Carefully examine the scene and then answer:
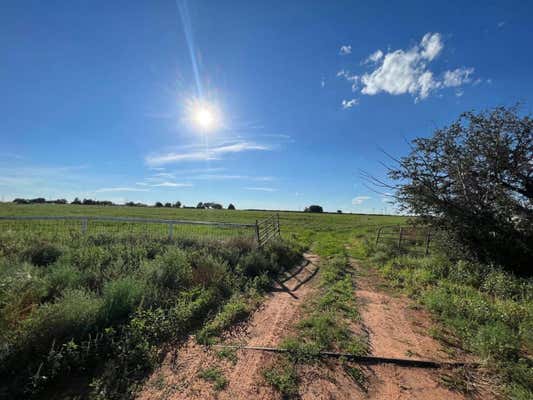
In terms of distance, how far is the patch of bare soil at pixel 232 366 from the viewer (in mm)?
2598

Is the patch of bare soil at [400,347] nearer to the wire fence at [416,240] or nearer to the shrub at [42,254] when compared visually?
the wire fence at [416,240]

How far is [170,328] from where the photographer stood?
12.3 feet

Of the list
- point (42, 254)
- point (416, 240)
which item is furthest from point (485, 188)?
point (42, 254)

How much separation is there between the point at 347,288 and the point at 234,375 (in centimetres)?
422

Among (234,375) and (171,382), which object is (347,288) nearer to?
(234,375)

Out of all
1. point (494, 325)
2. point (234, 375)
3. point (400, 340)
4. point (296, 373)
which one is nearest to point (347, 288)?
point (400, 340)

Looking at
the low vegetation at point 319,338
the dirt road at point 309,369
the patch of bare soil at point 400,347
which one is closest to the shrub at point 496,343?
the patch of bare soil at point 400,347

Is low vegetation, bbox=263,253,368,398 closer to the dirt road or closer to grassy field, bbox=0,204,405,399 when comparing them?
the dirt road

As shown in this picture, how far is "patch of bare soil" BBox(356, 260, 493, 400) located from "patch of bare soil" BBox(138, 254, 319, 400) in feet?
4.66

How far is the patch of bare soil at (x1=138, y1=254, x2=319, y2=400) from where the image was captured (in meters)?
2.60

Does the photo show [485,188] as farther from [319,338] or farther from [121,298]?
[121,298]

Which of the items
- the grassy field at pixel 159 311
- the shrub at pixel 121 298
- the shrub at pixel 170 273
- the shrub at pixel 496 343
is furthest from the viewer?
the shrub at pixel 170 273

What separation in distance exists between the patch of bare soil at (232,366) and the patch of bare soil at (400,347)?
4.66 ft

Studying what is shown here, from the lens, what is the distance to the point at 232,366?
10.0 ft
